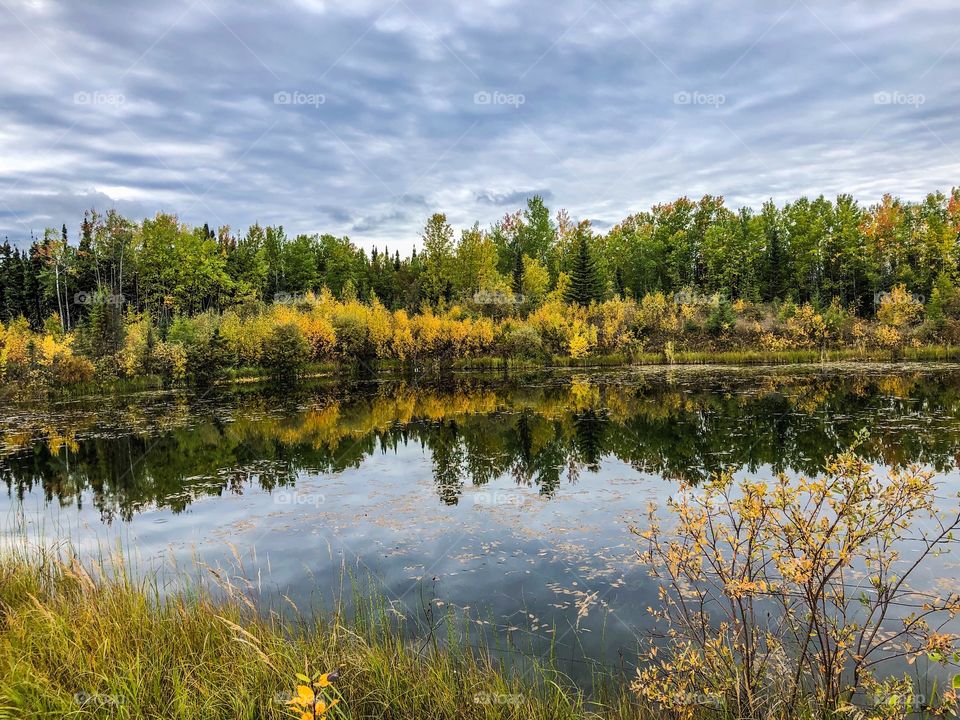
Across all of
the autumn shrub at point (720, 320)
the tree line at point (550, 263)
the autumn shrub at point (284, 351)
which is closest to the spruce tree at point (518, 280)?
the tree line at point (550, 263)

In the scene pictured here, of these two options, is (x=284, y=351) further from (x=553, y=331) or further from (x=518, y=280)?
(x=518, y=280)

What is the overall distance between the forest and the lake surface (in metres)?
12.9

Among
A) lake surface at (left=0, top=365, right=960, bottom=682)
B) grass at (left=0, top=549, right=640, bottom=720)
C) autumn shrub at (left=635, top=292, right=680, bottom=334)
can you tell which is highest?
autumn shrub at (left=635, top=292, right=680, bottom=334)

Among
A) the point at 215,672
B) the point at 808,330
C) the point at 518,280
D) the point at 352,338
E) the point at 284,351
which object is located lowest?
the point at 215,672

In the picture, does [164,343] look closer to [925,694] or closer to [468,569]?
[468,569]

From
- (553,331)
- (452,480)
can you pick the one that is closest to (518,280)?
(553,331)

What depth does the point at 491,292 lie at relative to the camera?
48.0 m

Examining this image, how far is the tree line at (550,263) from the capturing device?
49625 mm

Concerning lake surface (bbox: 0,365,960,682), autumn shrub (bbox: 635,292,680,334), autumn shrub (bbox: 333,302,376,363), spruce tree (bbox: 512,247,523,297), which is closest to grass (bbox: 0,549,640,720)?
lake surface (bbox: 0,365,960,682)

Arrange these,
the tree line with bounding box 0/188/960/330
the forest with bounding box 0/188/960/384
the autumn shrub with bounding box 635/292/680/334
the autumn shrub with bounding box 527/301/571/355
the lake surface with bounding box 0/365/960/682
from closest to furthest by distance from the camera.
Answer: the lake surface with bounding box 0/365/960/682, the forest with bounding box 0/188/960/384, the autumn shrub with bounding box 527/301/571/355, the autumn shrub with bounding box 635/292/680/334, the tree line with bounding box 0/188/960/330

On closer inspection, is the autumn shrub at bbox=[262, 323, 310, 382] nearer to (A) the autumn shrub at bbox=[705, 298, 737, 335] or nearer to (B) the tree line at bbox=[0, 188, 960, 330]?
(B) the tree line at bbox=[0, 188, 960, 330]

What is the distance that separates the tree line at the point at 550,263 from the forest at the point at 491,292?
194 mm

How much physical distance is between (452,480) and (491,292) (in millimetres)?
37414

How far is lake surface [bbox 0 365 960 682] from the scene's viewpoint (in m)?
6.40
